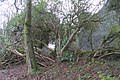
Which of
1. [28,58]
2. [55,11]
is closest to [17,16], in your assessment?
[55,11]

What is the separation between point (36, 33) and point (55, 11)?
2.48m

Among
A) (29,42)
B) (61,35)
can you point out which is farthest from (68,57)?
(29,42)

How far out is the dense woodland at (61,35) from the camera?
12.5 meters

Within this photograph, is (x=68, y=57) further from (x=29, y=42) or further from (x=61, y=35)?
(x=29, y=42)

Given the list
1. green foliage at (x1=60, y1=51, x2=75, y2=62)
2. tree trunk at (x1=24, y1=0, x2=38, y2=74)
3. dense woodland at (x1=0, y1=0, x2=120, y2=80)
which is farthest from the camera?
green foliage at (x1=60, y1=51, x2=75, y2=62)

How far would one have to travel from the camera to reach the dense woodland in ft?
40.9

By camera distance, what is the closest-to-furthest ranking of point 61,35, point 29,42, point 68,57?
point 29,42
point 68,57
point 61,35

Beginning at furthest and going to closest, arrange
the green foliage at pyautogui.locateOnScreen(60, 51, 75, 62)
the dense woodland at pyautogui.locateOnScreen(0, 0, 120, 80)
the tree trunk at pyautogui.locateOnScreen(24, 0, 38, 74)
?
the green foliage at pyautogui.locateOnScreen(60, 51, 75, 62) < the dense woodland at pyautogui.locateOnScreen(0, 0, 120, 80) < the tree trunk at pyautogui.locateOnScreen(24, 0, 38, 74)

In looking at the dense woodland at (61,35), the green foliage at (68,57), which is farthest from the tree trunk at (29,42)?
the green foliage at (68,57)

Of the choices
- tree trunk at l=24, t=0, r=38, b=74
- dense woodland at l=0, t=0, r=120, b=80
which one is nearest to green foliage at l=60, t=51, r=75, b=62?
dense woodland at l=0, t=0, r=120, b=80

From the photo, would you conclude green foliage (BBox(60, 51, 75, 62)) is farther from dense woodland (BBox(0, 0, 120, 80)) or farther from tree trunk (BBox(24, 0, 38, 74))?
tree trunk (BBox(24, 0, 38, 74))

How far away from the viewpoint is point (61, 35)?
14.1m

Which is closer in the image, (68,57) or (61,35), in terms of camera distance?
(68,57)

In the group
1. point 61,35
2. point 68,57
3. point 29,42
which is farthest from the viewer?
point 61,35
